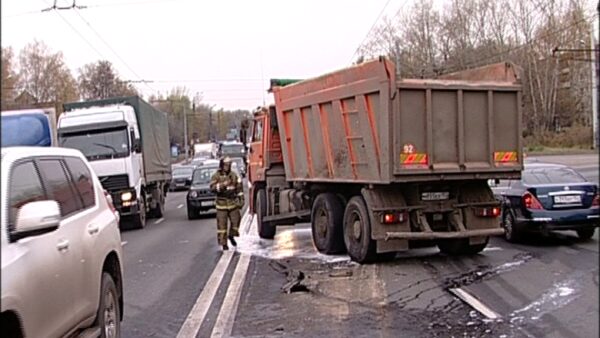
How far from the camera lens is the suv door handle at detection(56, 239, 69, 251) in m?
5.38

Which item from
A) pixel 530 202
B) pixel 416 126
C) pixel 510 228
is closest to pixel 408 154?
pixel 416 126

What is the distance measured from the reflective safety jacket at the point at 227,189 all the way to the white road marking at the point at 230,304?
217 centimetres

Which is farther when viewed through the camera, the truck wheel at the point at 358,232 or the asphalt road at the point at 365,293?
the truck wheel at the point at 358,232

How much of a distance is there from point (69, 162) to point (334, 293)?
4.57 metres

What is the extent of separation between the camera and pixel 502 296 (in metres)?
9.46

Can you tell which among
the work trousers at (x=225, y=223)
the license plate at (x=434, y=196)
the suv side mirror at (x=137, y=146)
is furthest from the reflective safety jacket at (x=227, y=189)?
the suv side mirror at (x=137, y=146)

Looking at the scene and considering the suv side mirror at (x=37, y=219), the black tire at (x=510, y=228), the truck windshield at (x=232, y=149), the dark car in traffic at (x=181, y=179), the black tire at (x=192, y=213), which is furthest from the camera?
the truck windshield at (x=232, y=149)

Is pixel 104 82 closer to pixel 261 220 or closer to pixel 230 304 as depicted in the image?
pixel 261 220

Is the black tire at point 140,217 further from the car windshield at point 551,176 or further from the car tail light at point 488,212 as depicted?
the car tail light at point 488,212

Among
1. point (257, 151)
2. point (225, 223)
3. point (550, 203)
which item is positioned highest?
point (257, 151)

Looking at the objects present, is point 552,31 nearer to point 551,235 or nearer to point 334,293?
point 551,235

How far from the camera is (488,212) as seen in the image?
Result: 12.8m

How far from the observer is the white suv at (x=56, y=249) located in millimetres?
4504

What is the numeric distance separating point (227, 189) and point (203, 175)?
10382 mm
